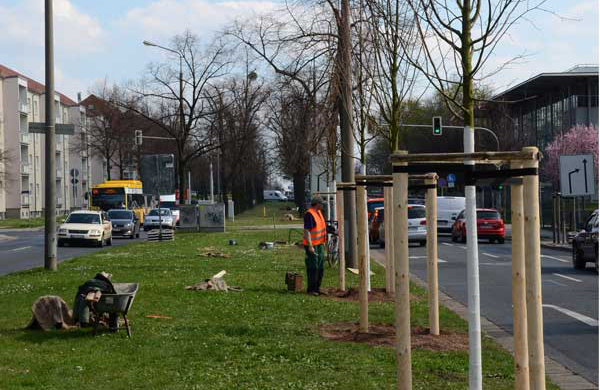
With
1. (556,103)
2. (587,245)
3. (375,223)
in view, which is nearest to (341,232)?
(587,245)

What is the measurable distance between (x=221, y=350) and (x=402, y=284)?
141 inches

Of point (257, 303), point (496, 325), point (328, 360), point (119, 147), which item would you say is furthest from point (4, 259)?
point (119, 147)

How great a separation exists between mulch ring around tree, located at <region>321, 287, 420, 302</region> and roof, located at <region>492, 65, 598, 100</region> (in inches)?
2120

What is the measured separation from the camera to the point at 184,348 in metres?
10.3

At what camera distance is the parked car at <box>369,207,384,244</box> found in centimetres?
3753

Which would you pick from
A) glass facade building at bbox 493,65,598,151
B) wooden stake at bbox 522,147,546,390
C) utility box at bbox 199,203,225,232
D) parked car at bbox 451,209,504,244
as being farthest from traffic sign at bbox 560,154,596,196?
glass facade building at bbox 493,65,598,151

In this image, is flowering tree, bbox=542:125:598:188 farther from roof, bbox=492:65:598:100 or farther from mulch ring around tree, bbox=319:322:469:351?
mulch ring around tree, bbox=319:322:469:351

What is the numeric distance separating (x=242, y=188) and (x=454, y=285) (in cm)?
7778

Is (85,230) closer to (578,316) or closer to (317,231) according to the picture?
(317,231)

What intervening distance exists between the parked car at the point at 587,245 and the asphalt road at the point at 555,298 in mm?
306

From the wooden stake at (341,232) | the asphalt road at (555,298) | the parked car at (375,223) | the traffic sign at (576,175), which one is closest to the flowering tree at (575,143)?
the parked car at (375,223)

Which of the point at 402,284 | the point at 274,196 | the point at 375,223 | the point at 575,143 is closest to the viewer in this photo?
the point at 402,284

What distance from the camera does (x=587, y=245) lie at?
23.5 metres

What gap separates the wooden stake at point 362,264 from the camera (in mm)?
11141
